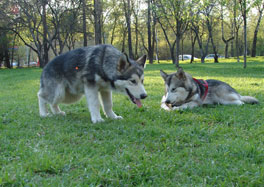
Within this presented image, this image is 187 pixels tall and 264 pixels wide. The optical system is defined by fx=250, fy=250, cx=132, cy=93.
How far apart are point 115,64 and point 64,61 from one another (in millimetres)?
1332

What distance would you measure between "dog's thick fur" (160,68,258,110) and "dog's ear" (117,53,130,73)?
63.8 inches

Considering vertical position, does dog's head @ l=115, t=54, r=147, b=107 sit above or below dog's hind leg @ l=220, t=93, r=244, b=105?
above

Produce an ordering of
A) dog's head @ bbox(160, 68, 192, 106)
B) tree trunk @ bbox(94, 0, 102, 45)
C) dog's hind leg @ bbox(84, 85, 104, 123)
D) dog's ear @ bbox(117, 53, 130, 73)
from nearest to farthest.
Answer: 1. dog's ear @ bbox(117, 53, 130, 73)
2. dog's hind leg @ bbox(84, 85, 104, 123)
3. dog's head @ bbox(160, 68, 192, 106)
4. tree trunk @ bbox(94, 0, 102, 45)

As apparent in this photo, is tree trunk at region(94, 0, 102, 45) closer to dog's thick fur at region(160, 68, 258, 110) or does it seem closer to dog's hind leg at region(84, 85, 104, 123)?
dog's thick fur at region(160, 68, 258, 110)

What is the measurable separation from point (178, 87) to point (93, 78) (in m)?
2.15

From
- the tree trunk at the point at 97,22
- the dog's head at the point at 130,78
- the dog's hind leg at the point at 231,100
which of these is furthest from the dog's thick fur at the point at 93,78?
the tree trunk at the point at 97,22

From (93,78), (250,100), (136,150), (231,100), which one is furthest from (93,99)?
(250,100)

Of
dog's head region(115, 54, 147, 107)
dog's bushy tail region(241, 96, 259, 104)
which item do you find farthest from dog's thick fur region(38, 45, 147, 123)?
dog's bushy tail region(241, 96, 259, 104)

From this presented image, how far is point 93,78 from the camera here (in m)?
4.85

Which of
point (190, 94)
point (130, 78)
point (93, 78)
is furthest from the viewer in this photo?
point (190, 94)

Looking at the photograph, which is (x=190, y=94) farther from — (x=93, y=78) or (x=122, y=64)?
(x=93, y=78)

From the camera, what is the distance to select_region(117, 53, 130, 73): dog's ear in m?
4.55

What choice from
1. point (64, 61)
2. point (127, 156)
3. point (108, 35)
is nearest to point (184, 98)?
point (64, 61)

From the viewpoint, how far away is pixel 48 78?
5562 mm
